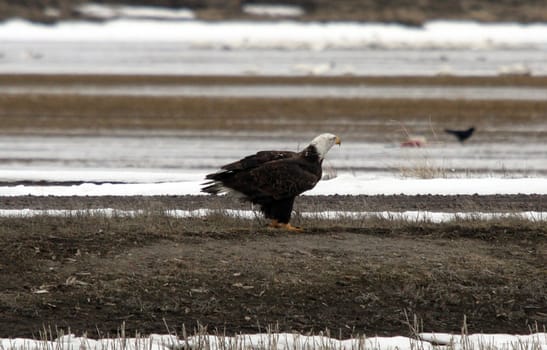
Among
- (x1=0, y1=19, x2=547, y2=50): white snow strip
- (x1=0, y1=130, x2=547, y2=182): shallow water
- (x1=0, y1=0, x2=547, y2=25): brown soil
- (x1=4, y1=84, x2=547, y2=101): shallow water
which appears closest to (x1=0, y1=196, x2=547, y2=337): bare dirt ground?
(x1=0, y1=130, x2=547, y2=182): shallow water

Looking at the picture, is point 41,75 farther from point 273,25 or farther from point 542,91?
point 273,25

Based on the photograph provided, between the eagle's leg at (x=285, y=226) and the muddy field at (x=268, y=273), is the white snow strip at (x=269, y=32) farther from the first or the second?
the muddy field at (x=268, y=273)

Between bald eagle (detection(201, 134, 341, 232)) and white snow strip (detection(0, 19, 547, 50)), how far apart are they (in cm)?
6699

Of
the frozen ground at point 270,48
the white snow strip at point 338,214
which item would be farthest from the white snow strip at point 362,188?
the frozen ground at point 270,48

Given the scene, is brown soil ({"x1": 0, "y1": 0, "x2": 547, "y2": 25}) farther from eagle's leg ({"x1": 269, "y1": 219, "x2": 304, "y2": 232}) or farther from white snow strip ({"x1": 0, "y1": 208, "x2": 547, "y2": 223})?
eagle's leg ({"x1": 269, "y1": 219, "x2": 304, "y2": 232})

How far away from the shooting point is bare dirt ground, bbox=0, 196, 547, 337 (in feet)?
27.2

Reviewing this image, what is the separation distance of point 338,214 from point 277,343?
3.95m

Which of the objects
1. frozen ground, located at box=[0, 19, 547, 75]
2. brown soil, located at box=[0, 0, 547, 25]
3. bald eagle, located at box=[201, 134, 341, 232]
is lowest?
bald eagle, located at box=[201, 134, 341, 232]

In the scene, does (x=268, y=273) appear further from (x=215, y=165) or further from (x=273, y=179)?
(x=215, y=165)

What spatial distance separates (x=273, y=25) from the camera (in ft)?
307

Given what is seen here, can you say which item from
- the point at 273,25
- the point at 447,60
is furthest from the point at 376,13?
the point at 447,60

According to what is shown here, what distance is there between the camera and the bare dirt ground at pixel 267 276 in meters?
8.30

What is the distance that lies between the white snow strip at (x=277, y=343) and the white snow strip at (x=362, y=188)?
18.9 feet

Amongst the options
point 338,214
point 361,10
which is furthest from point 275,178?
point 361,10
